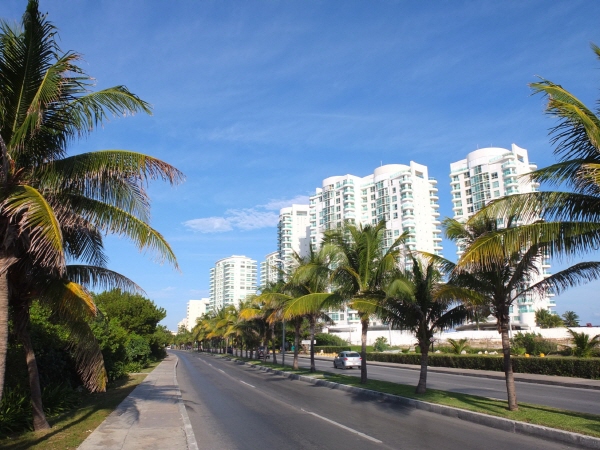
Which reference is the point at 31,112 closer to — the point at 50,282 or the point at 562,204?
the point at 50,282

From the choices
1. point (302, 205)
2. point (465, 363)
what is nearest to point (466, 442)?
point (465, 363)

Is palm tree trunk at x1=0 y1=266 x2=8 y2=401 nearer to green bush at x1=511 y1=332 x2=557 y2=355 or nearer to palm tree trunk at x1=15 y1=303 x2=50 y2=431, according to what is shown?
palm tree trunk at x1=15 y1=303 x2=50 y2=431

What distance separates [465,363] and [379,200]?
105424mm

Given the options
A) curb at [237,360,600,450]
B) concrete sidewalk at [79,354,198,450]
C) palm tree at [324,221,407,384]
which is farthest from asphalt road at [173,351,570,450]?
palm tree at [324,221,407,384]

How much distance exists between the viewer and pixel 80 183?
28.4 feet

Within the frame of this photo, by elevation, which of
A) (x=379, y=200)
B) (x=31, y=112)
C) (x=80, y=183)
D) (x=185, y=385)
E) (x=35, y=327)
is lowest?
(x=185, y=385)

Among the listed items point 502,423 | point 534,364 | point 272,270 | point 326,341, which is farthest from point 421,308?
point 326,341

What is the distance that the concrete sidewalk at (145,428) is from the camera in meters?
8.98

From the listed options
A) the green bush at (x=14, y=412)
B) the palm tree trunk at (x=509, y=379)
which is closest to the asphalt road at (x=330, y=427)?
the palm tree trunk at (x=509, y=379)

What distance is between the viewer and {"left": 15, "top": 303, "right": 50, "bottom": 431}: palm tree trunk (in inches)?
370

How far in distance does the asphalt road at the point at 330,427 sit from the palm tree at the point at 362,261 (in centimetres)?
466

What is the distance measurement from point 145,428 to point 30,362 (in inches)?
114

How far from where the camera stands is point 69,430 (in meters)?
10.3

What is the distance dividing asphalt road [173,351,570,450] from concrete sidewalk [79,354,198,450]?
1.32ft
